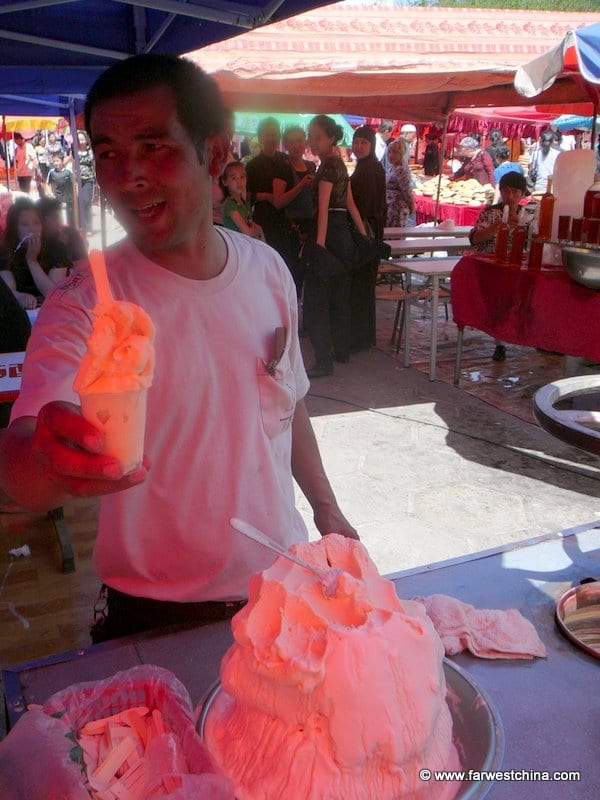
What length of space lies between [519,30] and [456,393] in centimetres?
555

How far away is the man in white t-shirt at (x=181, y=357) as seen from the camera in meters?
1.40

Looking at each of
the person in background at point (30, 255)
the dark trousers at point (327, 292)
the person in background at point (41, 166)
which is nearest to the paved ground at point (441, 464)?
the dark trousers at point (327, 292)

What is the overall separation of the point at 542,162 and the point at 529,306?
1167cm

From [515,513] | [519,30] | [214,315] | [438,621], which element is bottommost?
[515,513]

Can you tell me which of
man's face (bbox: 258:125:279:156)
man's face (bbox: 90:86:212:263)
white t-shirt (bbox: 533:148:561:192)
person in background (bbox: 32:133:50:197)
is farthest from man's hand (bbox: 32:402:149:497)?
person in background (bbox: 32:133:50:197)

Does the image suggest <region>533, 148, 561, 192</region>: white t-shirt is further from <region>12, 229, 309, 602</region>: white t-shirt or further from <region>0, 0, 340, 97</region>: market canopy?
<region>12, 229, 309, 602</region>: white t-shirt

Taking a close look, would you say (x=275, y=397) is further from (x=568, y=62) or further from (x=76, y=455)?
(x=568, y=62)

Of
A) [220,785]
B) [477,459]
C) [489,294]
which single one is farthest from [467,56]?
[220,785]

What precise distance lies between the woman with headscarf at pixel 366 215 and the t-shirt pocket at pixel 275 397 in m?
6.08

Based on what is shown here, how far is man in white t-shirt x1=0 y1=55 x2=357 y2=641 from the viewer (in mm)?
1401

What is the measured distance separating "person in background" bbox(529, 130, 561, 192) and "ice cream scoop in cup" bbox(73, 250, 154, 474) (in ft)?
50.1

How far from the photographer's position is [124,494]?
57.9 inches

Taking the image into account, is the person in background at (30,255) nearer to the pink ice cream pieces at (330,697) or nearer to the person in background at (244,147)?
the pink ice cream pieces at (330,697)

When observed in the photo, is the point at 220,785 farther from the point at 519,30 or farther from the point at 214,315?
the point at 519,30
